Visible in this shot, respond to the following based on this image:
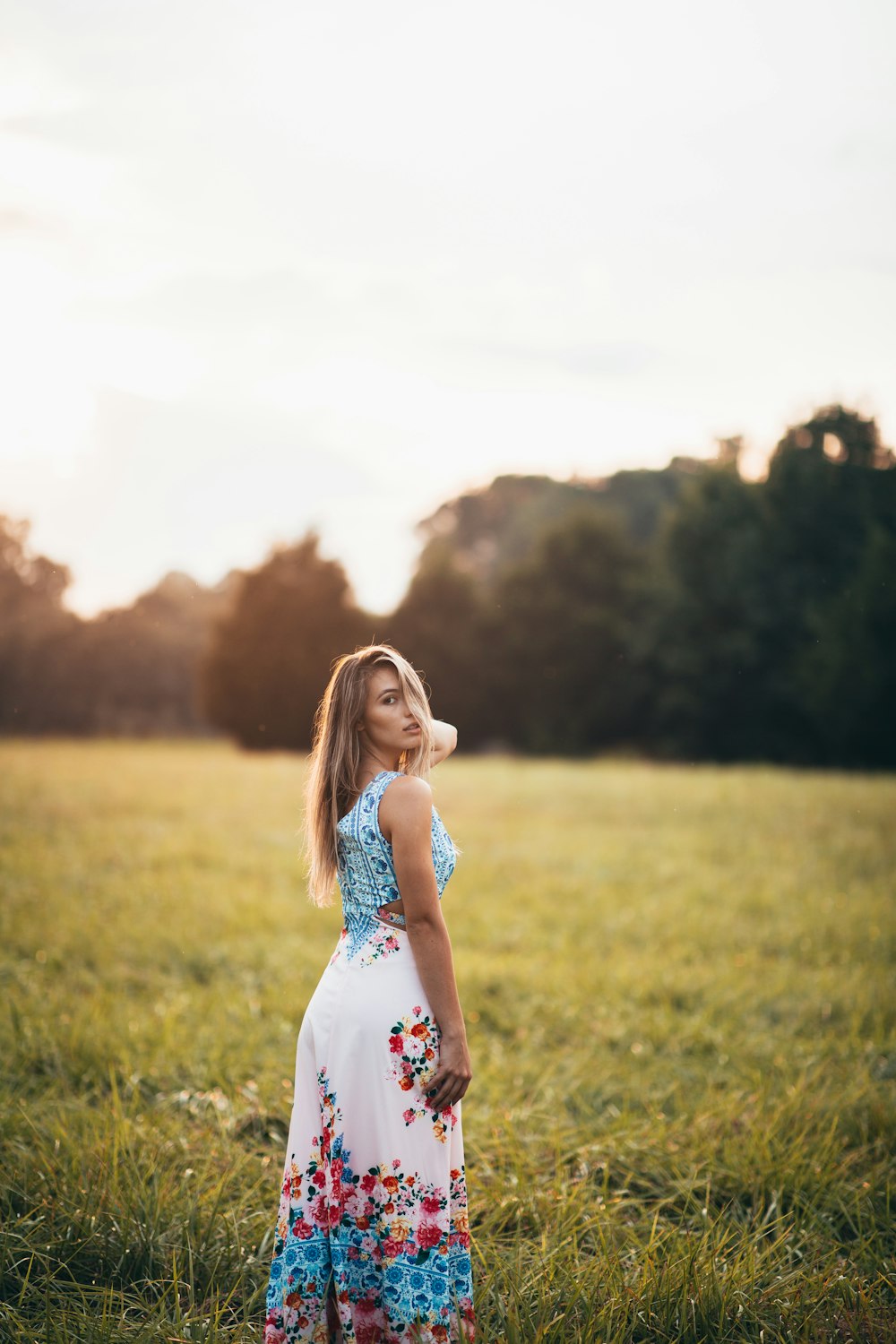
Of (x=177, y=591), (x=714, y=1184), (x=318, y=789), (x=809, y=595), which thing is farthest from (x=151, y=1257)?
(x=809, y=595)

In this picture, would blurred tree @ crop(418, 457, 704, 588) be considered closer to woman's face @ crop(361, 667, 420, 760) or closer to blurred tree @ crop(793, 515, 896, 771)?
blurred tree @ crop(793, 515, 896, 771)

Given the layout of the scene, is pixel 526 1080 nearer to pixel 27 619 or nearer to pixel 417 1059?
pixel 417 1059

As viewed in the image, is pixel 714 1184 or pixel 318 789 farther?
pixel 714 1184

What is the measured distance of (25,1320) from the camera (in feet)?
7.58

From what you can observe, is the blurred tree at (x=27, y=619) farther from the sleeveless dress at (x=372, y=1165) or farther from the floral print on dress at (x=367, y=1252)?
the floral print on dress at (x=367, y=1252)

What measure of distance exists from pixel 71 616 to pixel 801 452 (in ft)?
39.0

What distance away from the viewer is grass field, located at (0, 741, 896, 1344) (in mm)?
2562

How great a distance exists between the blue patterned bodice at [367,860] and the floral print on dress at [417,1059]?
0.69 feet

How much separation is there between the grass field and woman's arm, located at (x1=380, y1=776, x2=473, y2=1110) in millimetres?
697

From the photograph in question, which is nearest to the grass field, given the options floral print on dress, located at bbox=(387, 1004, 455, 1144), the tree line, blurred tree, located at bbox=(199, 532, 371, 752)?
floral print on dress, located at bbox=(387, 1004, 455, 1144)

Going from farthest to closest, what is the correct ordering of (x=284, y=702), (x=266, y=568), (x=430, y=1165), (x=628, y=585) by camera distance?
(x=628, y=585)
(x=266, y=568)
(x=284, y=702)
(x=430, y=1165)

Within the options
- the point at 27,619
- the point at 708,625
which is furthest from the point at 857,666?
the point at 27,619

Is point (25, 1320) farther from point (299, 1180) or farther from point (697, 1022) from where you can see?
point (697, 1022)

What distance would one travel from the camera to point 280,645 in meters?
13.9
